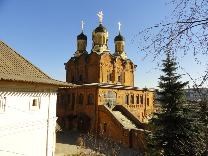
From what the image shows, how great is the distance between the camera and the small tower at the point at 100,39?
3809cm

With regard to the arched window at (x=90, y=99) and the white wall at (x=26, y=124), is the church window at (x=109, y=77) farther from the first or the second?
the white wall at (x=26, y=124)

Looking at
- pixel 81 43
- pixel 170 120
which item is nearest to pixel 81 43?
pixel 81 43

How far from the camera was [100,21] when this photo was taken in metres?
40.2

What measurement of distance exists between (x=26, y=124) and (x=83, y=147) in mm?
10291

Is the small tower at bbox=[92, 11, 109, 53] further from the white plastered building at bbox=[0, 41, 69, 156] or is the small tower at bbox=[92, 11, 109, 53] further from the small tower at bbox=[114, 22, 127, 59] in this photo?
the white plastered building at bbox=[0, 41, 69, 156]

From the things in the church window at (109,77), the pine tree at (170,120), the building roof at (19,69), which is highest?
the church window at (109,77)

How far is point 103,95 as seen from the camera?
1259 inches

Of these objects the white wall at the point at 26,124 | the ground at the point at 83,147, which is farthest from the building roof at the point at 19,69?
the ground at the point at 83,147

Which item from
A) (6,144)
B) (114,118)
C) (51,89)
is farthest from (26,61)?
(114,118)

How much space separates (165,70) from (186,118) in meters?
3.70

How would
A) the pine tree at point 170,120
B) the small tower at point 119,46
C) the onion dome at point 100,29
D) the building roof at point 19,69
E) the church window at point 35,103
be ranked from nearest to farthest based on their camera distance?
1. the building roof at point 19,69
2. the church window at point 35,103
3. the pine tree at point 170,120
4. the onion dome at point 100,29
5. the small tower at point 119,46

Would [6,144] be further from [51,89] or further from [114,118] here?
[114,118]

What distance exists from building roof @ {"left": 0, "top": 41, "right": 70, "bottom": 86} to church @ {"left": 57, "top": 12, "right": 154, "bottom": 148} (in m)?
12.5

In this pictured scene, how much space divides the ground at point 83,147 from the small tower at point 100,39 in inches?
475
